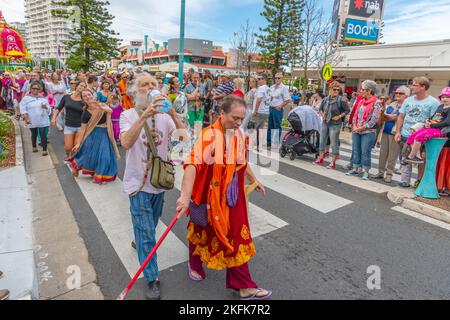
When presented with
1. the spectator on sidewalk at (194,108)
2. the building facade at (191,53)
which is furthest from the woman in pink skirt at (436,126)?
the building facade at (191,53)

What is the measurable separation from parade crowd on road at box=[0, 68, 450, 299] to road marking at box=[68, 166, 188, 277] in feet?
1.05

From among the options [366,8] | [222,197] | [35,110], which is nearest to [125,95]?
[35,110]

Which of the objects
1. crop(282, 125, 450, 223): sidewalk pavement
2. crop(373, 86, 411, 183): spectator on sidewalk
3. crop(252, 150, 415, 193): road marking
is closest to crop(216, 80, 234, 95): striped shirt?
crop(252, 150, 415, 193): road marking

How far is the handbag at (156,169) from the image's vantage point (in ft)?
9.36

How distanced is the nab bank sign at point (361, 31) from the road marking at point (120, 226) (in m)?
23.3

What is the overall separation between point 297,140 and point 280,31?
2888 centimetres

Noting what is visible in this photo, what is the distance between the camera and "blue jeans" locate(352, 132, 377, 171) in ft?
21.2

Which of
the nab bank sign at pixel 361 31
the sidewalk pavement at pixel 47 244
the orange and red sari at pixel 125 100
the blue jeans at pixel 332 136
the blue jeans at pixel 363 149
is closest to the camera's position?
the sidewalk pavement at pixel 47 244

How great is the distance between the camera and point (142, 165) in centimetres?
294

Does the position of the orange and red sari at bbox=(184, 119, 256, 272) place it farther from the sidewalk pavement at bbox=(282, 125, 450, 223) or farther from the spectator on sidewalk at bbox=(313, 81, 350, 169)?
the spectator on sidewalk at bbox=(313, 81, 350, 169)

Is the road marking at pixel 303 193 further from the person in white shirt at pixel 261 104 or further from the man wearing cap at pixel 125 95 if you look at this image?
the man wearing cap at pixel 125 95

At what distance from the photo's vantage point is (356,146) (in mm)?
6766

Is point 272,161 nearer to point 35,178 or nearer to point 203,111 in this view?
point 203,111

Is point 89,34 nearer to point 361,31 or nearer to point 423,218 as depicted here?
point 361,31
